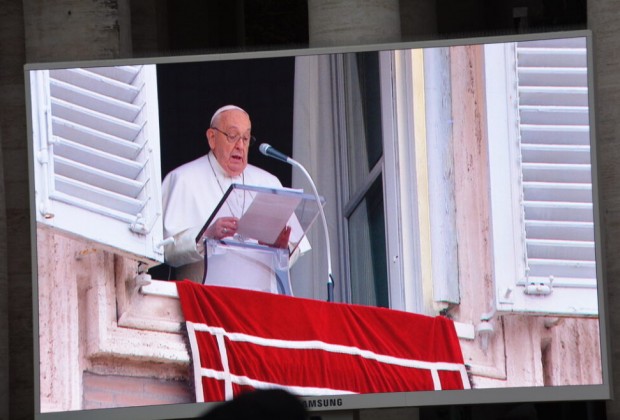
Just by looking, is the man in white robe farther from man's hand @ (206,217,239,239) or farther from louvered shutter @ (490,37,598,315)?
louvered shutter @ (490,37,598,315)

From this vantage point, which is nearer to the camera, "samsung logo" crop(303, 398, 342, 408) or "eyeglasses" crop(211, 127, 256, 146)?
"samsung logo" crop(303, 398, 342, 408)

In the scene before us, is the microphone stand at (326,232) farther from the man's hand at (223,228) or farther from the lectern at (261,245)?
the man's hand at (223,228)

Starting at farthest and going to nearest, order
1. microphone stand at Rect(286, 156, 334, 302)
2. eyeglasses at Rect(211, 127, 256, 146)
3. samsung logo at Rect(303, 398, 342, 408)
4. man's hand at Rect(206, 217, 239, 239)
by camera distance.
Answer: eyeglasses at Rect(211, 127, 256, 146)
man's hand at Rect(206, 217, 239, 239)
microphone stand at Rect(286, 156, 334, 302)
samsung logo at Rect(303, 398, 342, 408)

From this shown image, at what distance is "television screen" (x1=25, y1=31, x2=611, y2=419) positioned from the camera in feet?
30.9

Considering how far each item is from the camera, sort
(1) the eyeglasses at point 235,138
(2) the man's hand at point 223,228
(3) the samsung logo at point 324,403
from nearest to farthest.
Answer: (3) the samsung logo at point 324,403 < (2) the man's hand at point 223,228 < (1) the eyeglasses at point 235,138

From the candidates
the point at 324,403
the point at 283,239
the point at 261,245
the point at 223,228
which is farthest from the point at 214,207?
the point at 324,403

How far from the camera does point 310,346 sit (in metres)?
9.48

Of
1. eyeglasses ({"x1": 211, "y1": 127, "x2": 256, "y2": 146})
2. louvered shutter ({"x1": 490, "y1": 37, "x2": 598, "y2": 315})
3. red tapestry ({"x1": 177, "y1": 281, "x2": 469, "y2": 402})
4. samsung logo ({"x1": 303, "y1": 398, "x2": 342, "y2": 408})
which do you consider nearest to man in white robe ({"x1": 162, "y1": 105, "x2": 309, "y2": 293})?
eyeglasses ({"x1": 211, "y1": 127, "x2": 256, "y2": 146})

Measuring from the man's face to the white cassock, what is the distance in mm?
98

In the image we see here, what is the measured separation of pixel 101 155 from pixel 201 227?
3.09 ft

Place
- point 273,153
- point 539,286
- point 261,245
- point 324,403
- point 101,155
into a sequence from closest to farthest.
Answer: point 324,403, point 539,286, point 261,245, point 273,153, point 101,155

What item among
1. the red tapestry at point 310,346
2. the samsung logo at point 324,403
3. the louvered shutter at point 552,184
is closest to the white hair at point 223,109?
the red tapestry at point 310,346

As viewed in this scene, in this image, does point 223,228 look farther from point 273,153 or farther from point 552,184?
point 552,184

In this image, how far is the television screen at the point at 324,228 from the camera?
941 cm
